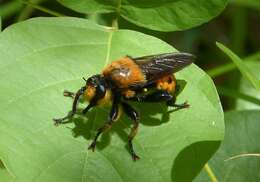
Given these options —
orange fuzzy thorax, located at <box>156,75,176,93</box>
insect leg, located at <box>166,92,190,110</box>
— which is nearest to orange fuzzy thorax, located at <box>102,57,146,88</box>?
orange fuzzy thorax, located at <box>156,75,176,93</box>

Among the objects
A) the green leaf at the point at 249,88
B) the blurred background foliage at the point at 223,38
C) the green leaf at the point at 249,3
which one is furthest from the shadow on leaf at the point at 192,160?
the green leaf at the point at 249,3

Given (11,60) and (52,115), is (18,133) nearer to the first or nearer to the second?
(52,115)

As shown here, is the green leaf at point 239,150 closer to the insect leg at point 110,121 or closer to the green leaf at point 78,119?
the green leaf at point 78,119

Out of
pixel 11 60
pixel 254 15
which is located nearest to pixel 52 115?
pixel 11 60

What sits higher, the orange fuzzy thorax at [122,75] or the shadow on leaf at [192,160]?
the orange fuzzy thorax at [122,75]

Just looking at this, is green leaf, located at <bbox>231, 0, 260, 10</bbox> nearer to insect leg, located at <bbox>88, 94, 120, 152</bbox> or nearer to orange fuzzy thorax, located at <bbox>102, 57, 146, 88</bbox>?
orange fuzzy thorax, located at <bbox>102, 57, 146, 88</bbox>

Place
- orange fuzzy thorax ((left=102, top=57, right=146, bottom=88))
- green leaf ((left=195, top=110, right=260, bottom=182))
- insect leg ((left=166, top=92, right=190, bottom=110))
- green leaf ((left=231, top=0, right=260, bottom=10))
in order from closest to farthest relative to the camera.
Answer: insect leg ((left=166, top=92, right=190, bottom=110)) < orange fuzzy thorax ((left=102, top=57, right=146, bottom=88)) < green leaf ((left=195, top=110, right=260, bottom=182)) < green leaf ((left=231, top=0, right=260, bottom=10))
